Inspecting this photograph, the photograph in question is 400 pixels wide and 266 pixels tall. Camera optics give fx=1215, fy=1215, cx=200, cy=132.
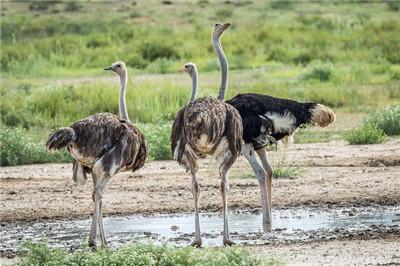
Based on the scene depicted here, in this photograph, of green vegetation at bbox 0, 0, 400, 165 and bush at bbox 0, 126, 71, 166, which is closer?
bush at bbox 0, 126, 71, 166

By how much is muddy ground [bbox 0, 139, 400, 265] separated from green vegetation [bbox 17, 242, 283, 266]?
4.45 ft

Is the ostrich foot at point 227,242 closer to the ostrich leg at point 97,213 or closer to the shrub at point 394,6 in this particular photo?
the ostrich leg at point 97,213

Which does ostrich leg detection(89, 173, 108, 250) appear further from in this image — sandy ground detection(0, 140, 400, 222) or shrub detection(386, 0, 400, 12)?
shrub detection(386, 0, 400, 12)

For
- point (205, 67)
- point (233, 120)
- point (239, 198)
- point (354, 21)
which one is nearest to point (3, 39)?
point (205, 67)

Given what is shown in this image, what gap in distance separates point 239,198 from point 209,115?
8.66 ft

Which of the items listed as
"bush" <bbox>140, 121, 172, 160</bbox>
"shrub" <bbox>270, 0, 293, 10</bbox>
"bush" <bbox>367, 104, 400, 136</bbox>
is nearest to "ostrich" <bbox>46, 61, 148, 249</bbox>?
"bush" <bbox>140, 121, 172, 160</bbox>

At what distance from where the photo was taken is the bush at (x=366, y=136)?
617 inches

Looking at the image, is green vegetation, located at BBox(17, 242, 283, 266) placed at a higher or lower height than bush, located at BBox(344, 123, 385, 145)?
higher

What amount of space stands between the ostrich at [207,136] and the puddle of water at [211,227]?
56 cm

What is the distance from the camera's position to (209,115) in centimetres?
988

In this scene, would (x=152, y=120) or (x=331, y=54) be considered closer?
(x=152, y=120)

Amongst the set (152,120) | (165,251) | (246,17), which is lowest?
(246,17)

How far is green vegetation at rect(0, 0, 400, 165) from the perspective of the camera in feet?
58.6

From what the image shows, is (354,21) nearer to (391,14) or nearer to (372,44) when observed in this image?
(391,14)
